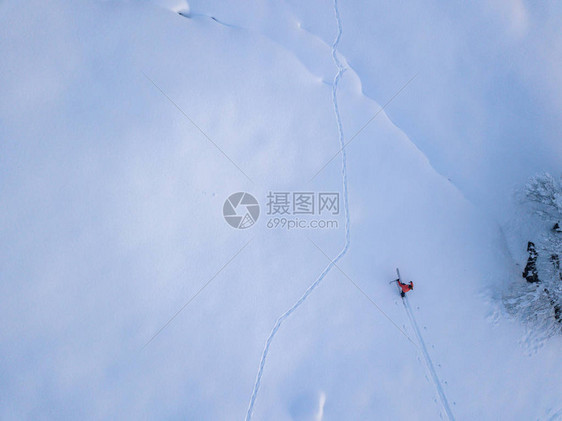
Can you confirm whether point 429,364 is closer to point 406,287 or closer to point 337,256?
point 406,287

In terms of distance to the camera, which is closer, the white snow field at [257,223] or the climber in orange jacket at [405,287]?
the white snow field at [257,223]

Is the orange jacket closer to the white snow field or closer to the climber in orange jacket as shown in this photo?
the climber in orange jacket

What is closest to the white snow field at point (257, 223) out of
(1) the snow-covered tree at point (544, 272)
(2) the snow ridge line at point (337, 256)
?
(2) the snow ridge line at point (337, 256)

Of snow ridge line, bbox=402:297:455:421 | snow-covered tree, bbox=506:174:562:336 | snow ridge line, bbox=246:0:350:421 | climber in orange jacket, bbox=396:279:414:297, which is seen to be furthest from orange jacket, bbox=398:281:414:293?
snow-covered tree, bbox=506:174:562:336

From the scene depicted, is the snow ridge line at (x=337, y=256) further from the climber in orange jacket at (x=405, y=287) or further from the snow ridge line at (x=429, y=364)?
the snow ridge line at (x=429, y=364)

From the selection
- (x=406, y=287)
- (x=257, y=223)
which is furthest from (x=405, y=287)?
(x=257, y=223)
